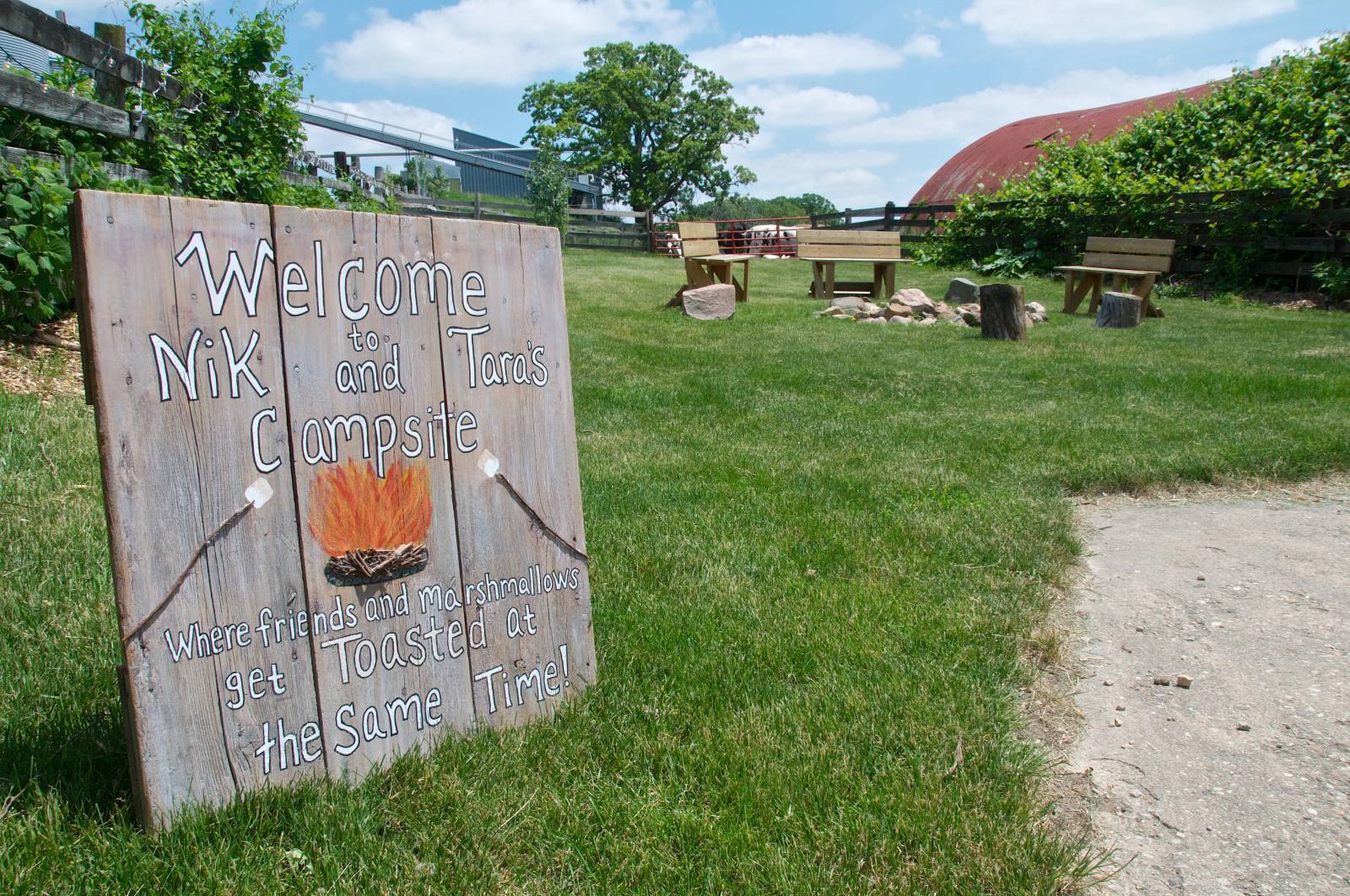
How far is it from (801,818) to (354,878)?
101cm

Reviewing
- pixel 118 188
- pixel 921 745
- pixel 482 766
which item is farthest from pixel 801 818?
pixel 118 188

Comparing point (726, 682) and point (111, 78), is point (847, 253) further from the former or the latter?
point (726, 682)

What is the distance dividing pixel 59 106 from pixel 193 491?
194 inches

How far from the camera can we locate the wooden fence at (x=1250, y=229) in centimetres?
1443

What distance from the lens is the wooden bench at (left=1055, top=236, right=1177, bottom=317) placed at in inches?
508

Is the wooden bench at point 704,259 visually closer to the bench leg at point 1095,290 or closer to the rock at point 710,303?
the rock at point 710,303

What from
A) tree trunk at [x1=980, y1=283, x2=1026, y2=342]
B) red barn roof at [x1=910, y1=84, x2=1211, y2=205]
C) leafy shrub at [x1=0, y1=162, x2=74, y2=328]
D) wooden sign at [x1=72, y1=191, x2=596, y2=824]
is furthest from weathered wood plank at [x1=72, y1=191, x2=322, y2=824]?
red barn roof at [x1=910, y1=84, x2=1211, y2=205]

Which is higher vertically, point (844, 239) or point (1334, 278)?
point (844, 239)

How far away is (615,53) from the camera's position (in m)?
56.9

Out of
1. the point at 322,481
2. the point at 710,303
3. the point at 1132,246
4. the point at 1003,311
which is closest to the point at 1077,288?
the point at 1132,246

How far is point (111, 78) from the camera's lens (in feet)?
20.9

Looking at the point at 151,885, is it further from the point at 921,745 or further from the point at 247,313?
the point at 921,745

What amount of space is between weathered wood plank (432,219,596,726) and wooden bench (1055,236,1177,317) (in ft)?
39.0

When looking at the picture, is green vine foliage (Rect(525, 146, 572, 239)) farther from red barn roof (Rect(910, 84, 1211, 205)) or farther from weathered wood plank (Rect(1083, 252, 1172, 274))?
weathered wood plank (Rect(1083, 252, 1172, 274))
